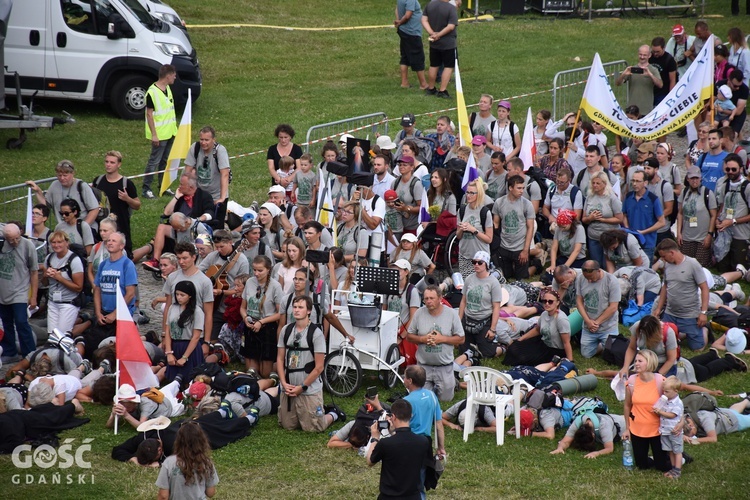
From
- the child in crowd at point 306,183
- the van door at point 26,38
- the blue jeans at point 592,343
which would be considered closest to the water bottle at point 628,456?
the blue jeans at point 592,343

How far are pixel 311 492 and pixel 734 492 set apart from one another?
384cm

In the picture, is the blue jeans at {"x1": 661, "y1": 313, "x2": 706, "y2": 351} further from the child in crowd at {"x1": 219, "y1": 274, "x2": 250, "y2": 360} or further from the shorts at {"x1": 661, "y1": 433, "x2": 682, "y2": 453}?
the child in crowd at {"x1": 219, "y1": 274, "x2": 250, "y2": 360}

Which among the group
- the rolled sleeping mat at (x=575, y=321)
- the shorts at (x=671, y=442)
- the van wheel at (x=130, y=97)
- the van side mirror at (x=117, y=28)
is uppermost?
the van side mirror at (x=117, y=28)

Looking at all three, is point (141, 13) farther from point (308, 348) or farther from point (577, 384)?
point (577, 384)

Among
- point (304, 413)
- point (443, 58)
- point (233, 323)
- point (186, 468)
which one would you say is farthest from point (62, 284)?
point (443, 58)

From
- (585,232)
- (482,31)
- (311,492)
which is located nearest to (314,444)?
(311,492)

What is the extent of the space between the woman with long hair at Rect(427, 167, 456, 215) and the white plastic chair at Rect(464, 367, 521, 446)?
4440 mm

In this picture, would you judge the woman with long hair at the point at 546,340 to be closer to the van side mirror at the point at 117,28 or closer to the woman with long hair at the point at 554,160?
the woman with long hair at the point at 554,160

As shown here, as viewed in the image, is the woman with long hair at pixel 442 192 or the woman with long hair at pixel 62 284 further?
the woman with long hair at pixel 442 192

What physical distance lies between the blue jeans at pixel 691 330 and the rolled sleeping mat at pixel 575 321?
1084 millimetres

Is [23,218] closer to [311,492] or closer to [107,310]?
[107,310]

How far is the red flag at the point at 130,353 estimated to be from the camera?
11.0 metres

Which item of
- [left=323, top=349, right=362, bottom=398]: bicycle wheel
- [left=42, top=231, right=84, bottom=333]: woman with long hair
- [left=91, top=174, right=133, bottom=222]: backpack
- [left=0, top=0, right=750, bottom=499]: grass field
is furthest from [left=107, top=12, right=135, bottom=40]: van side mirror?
[left=323, top=349, right=362, bottom=398]: bicycle wheel

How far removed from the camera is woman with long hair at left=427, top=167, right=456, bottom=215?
15211 mm
